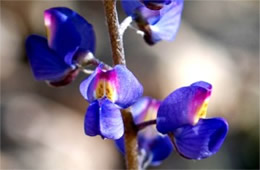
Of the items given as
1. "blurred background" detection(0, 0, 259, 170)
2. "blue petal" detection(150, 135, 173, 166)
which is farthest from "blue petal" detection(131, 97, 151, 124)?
"blurred background" detection(0, 0, 259, 170)

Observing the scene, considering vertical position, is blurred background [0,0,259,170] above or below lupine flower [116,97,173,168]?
below

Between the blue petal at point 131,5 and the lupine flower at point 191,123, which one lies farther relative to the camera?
the blue petal at point 131,5

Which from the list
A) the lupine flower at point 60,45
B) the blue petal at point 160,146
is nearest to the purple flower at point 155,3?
the lupine flower at point 60,45

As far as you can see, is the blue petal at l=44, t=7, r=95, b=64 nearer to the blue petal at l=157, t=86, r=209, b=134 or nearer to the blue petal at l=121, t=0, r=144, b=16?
the blue petal at l=121, t=0, r=144, b=16

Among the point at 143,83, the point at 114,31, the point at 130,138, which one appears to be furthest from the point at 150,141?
the point at 143,83

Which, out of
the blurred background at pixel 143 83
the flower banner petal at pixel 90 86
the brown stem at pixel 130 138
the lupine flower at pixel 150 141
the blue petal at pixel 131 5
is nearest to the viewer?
the flower banner petal at pixel 90 86

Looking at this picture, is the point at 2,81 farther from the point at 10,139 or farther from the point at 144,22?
the point at 144,22

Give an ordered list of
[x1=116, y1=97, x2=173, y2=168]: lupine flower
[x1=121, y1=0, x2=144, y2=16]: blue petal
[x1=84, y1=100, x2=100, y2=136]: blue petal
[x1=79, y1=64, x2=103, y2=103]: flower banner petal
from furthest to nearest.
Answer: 1. [x1=116, y1=97, x2=173, y2=168]: lupine flower
2. [x1=121, y1=0, x2=144, y2=16]: blue petal
3. [x1=79, y1=64, x2=103, y2=103]: flower banner petal
4. [x1=84, y1=100, x2=100, y2=136]: blue petal

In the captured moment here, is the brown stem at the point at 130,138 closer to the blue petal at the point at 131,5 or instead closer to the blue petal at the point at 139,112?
the blue petal at the point at 139,112
